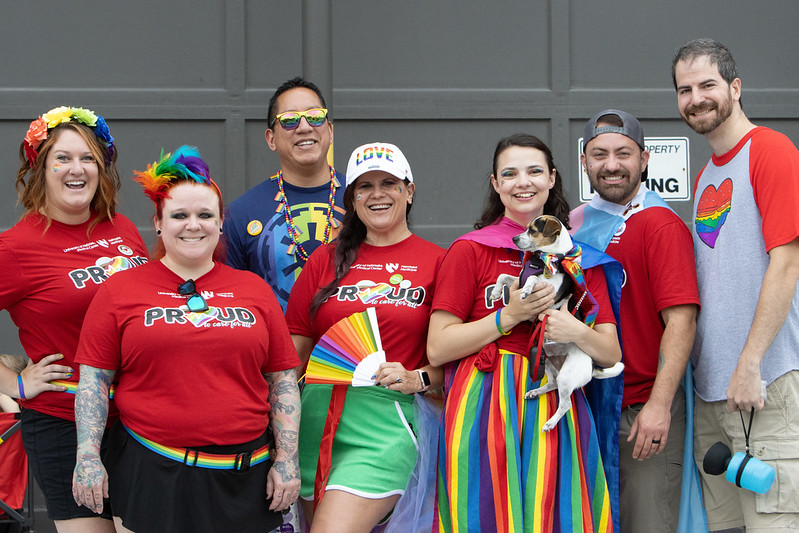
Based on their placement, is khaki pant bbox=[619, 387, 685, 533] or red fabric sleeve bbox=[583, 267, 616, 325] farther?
khaki pant bbox=[619, 387, 685, 533]

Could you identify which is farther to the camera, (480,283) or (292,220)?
(292,220)

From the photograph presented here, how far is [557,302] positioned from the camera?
312cm

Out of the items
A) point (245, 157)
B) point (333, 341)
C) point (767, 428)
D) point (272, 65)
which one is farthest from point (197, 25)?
point (767, 428)

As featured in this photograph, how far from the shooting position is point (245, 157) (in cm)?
543

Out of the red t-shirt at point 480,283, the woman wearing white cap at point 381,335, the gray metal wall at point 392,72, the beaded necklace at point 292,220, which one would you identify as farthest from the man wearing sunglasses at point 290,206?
the gray metal wall at point 392,72

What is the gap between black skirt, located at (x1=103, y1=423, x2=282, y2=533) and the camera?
9.29 feet

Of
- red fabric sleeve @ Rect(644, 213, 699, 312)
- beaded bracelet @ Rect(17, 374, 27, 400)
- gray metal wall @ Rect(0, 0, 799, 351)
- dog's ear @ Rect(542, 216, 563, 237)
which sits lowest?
beaded bracelet @ Rect(17, 374, 27, 400)

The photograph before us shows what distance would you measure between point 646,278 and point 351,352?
1358 mm

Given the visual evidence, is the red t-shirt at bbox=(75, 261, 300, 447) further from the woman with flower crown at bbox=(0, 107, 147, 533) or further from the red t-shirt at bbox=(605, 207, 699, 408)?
the red t-shirt at bbox=(605, 207, 699, 408)

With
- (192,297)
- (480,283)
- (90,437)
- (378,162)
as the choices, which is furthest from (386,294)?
(90,437)

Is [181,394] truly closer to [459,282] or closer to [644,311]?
[459,282]

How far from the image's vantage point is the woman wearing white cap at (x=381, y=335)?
10.7ft

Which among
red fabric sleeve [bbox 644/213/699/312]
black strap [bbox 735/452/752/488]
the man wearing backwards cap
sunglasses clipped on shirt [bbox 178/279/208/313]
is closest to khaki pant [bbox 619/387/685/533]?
the man wearing backwards cap

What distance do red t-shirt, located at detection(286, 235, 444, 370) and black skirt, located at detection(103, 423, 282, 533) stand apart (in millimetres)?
729
